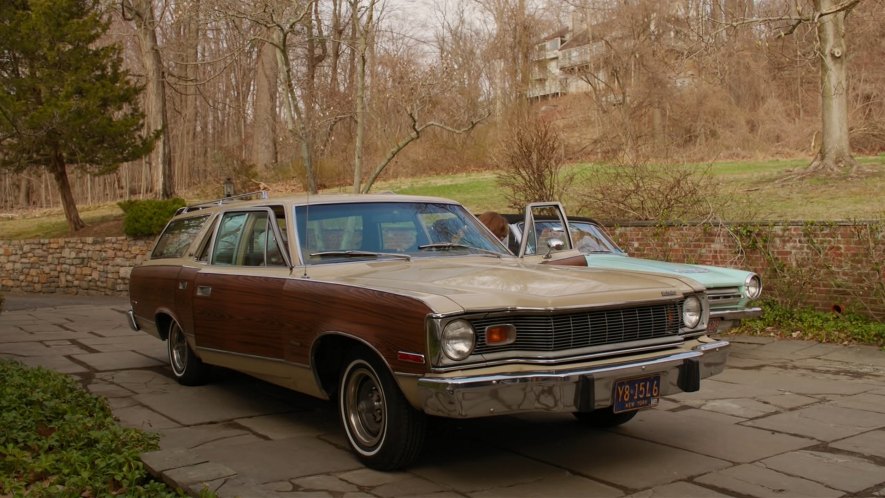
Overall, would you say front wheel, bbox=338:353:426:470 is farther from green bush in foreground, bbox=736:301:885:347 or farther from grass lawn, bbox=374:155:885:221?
grass lawn, bbox=374:155:885:221

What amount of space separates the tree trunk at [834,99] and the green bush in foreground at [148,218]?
1412 cm

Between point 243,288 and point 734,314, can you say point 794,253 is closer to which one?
point 734,314

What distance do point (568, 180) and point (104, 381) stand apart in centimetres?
974

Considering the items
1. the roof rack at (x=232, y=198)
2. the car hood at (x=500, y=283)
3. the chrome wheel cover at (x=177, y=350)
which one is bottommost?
the chrome wheel cover at (x=177, y=350)

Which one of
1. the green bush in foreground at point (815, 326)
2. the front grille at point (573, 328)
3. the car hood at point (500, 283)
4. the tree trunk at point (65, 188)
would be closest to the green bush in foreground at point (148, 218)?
the tree trunk at point (65, 188)

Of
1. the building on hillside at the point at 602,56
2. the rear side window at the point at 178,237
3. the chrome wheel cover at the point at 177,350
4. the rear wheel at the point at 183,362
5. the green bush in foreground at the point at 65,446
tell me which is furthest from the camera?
the building on hillside at the point at 602,56

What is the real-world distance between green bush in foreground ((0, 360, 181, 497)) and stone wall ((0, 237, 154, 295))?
1284 cm

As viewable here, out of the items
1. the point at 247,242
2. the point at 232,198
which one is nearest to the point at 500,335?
the point at 247,242

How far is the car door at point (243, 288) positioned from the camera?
243 inches

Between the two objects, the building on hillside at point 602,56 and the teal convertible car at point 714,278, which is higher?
the building on hillside at point 602,56

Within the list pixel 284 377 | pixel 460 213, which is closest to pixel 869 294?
pixel 460 213

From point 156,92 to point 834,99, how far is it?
17.9 metres

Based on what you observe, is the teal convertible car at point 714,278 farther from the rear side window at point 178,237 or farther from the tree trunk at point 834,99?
the tree trunk at point 834,99

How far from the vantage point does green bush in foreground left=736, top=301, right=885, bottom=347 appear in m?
10.1
